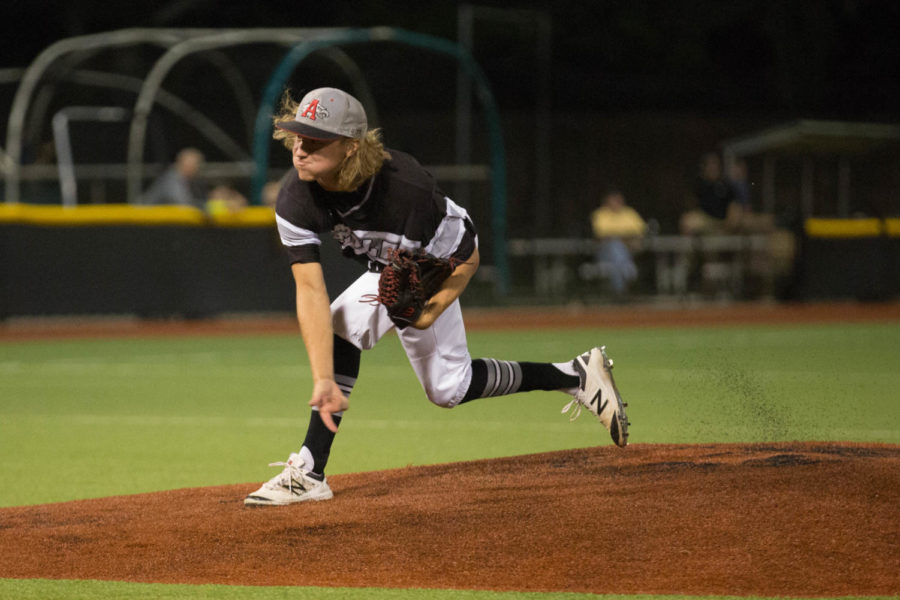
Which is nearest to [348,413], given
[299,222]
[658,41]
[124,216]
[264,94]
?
[299,222]

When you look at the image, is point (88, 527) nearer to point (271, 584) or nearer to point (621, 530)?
point (271, 584)

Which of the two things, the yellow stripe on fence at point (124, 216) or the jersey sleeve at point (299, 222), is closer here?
the jersey sleeve at point (299, 222)

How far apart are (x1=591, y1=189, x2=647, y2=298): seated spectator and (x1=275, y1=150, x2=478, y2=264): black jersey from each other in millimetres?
15713

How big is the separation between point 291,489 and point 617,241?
16.4 m

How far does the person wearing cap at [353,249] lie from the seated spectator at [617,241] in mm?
15428

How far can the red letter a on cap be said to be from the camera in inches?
210

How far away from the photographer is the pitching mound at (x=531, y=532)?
461 centimetres

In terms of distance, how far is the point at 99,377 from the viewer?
12438 mm

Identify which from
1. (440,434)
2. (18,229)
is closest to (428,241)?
(440,434)

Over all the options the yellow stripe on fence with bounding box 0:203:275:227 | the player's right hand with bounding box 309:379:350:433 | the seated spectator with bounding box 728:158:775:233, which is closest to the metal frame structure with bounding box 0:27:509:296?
the yellow stripe on fence with bounding box 0:203:275:227

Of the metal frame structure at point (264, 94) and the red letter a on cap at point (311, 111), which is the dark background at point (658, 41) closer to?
the metal frame structure at point (264, 94)

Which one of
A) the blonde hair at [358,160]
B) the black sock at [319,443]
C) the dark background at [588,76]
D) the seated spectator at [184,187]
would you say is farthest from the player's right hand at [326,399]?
the dark background at [588,76]

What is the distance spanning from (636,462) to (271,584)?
249 cm

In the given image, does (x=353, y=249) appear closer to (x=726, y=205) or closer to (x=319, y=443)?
(x=319, y=443)
